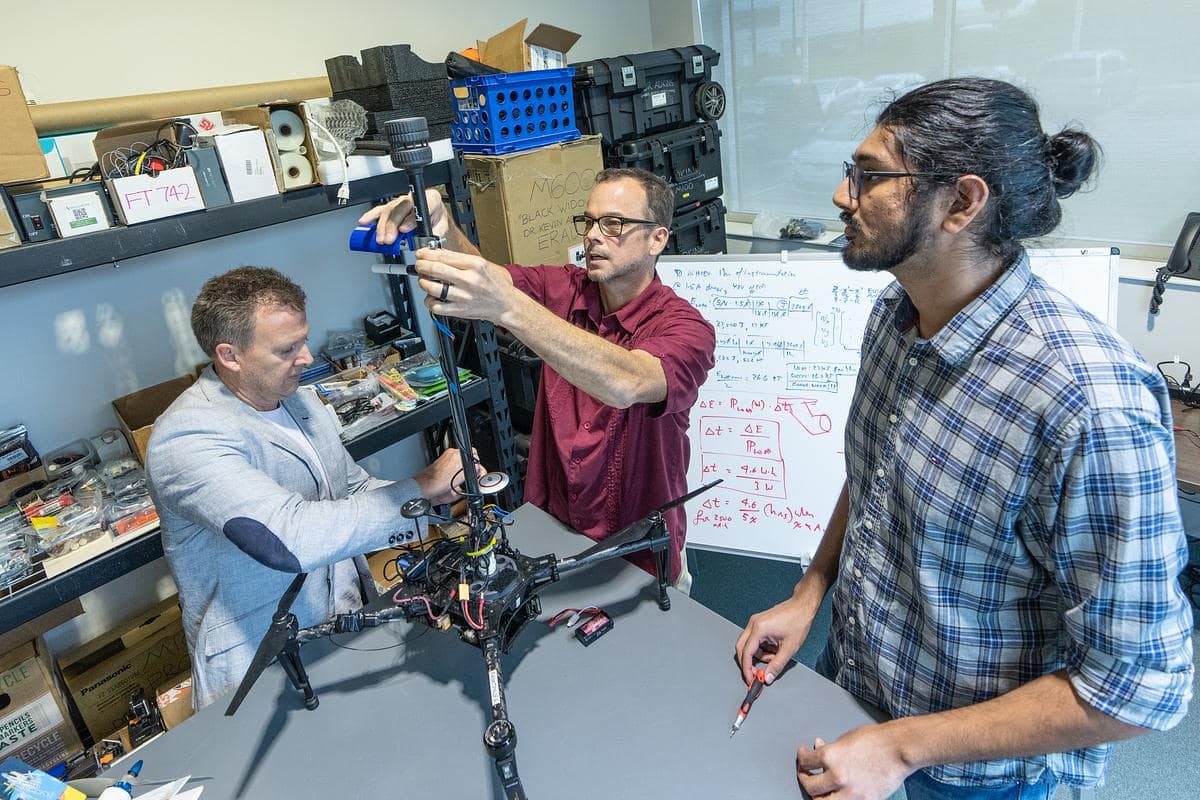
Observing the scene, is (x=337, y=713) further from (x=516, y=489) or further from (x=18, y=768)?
(x=516, y=489)

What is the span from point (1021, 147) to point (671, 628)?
0.85m

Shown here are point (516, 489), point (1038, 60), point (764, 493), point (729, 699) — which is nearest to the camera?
point (729, 699)

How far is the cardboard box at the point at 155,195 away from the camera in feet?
4.34

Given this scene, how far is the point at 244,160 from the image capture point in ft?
4.74

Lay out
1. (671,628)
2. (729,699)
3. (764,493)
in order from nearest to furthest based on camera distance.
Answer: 1. (729,699)
2. (671,628)
3. (764,493)

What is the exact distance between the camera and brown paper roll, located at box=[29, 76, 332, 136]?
1631 mm

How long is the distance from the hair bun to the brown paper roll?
6.34 feet

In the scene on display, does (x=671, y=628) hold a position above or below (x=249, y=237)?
below

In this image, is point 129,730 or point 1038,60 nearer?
point 129,730

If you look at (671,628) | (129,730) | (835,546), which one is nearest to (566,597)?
(671,628)

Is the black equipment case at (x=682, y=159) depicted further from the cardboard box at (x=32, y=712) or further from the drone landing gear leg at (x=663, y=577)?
the cardboard box at (x=32, y=712)

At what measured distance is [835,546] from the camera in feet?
3.86

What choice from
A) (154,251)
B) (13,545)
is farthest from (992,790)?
(13,545)

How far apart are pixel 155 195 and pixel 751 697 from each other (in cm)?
143
